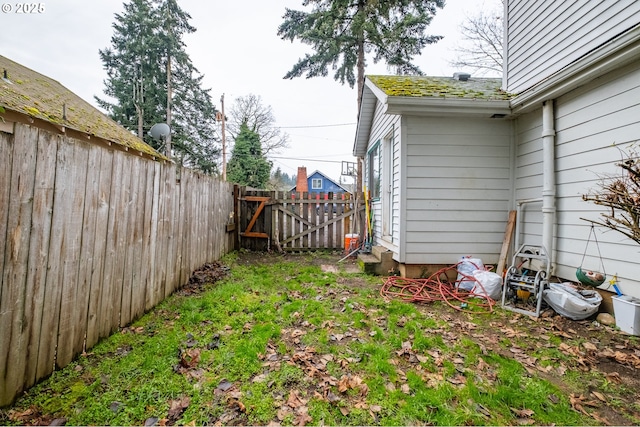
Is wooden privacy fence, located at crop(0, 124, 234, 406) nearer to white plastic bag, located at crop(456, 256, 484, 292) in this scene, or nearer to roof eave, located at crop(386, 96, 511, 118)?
roof eave, located at crop(386, 96, 511, 118)

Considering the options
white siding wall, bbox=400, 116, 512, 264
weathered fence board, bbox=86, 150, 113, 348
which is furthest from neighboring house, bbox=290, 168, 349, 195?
weathered fence board, bbox=86, 150, 113, 348

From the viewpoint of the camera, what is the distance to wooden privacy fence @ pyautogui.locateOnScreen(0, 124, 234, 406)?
1688mm

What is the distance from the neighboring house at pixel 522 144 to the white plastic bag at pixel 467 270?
13.3 inches

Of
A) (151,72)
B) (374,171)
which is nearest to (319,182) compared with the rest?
(151,72)

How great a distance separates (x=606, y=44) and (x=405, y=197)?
282cm

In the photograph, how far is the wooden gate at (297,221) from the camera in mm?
7645

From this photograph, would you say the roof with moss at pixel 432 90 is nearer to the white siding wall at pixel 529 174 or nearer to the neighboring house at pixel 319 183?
the white siding wall at pixel 529 174

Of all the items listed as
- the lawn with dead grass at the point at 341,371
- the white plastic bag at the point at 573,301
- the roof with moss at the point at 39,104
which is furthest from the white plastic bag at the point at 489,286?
the roof with moss at the point at 39,104

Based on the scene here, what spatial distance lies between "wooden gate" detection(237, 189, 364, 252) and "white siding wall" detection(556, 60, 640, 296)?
180 inches

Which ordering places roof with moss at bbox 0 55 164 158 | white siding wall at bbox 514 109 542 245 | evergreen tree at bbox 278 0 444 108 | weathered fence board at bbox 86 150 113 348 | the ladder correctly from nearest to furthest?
weathered fence board at bbox 86 150 113 348, the ladder, white siding wall at bbox 514 109 542 245, roof with moss at bbox 0 55 164 158, evergreen tree at bbox 278 0 444 108

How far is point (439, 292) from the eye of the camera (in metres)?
4.14

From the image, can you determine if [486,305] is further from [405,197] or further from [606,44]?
[606,44]

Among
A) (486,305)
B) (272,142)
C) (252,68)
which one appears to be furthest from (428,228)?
(272,142)

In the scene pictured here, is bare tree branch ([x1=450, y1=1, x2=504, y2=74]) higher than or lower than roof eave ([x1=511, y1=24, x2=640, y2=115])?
higher
